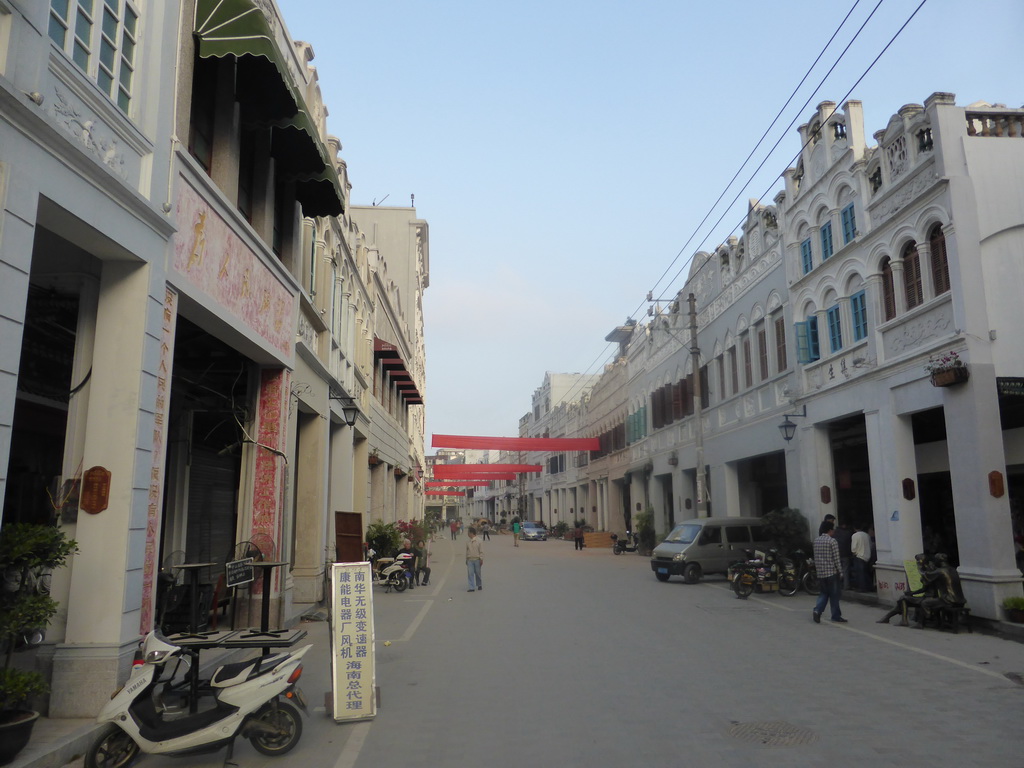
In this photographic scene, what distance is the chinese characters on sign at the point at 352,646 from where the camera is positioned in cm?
693

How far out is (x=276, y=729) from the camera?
605 centimetres

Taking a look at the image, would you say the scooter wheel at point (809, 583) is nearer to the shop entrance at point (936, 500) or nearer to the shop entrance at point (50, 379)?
the shop entrance at point (936, 500)

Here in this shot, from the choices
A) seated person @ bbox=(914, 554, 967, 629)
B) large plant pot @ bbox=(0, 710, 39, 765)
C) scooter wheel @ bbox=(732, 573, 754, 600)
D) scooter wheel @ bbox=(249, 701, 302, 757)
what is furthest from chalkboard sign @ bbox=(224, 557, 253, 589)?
scooter wheel @ bbox=(732, 573, 754, 600)

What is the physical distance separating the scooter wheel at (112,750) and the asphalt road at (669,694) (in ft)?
1.06

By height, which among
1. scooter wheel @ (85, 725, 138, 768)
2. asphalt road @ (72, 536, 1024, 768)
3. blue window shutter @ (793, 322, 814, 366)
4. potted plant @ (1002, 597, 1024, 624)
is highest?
blue window shutter @ (793, 322, 814, 366)

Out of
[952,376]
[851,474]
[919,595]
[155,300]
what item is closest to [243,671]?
[155,300]

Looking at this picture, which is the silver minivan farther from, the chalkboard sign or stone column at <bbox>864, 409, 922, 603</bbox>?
the chalkboard sign

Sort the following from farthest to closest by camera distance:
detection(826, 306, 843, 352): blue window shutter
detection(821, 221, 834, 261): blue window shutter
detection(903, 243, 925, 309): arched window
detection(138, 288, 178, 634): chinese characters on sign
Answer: detection(821, 221, 834, 261): blue window shutter → detection(826, 306, 843, 352): blue window shutter → detection(903, 243, 925, 309): arched window → detection(138, 288, 178, 634): chinese characters on sign

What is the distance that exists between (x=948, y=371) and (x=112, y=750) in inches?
501

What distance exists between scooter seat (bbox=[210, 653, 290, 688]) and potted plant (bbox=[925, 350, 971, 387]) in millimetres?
11420

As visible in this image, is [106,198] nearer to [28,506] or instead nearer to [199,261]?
[199,261]

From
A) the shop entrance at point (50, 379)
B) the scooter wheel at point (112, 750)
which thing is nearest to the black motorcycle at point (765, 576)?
the shop entrance at point (50, 379)

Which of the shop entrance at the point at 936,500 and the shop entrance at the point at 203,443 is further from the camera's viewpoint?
the shop entrance at the point at 936,500

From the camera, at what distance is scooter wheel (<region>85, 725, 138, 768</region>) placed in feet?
17.9
